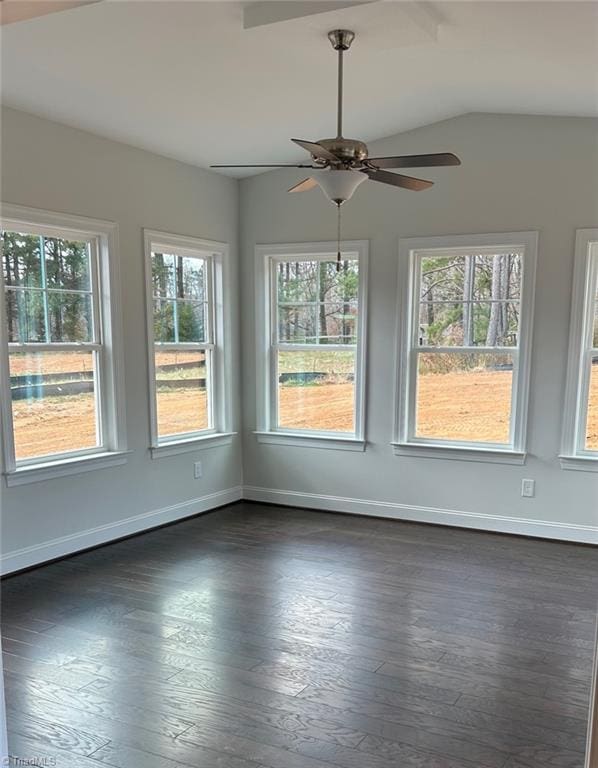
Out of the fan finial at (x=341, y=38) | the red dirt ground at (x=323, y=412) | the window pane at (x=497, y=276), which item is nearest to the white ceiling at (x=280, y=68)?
the fan finial at (x=341, y=38)

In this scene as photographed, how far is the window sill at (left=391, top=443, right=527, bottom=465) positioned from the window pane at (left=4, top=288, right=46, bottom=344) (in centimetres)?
273

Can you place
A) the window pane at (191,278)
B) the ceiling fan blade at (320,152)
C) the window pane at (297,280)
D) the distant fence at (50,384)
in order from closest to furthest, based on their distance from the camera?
the ceiling fan blade at (320,152) → the distant fence at (50,384) → the window pane at (191,278) → the window pane at (297,280)

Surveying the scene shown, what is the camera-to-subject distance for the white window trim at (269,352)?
481cm

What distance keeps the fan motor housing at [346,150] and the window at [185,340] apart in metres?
2.17

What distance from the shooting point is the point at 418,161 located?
8.79 feet

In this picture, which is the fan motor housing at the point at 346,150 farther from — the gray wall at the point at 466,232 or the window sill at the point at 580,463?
the window sill at the point at 580,463

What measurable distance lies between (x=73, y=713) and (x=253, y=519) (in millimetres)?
2605

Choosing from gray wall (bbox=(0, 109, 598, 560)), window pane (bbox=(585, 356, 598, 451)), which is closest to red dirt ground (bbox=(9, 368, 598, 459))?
window pane (bbox=(585, 356, 598, 451))

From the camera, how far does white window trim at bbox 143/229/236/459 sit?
182 inches

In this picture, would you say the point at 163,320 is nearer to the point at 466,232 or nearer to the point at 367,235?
the point at 367,235

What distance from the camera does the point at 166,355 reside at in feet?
15.4

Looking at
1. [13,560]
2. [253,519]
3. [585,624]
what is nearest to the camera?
[585,624]

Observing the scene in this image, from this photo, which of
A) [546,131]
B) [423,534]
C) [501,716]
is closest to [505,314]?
[546,131]

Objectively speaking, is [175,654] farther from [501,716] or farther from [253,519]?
[253,519]
